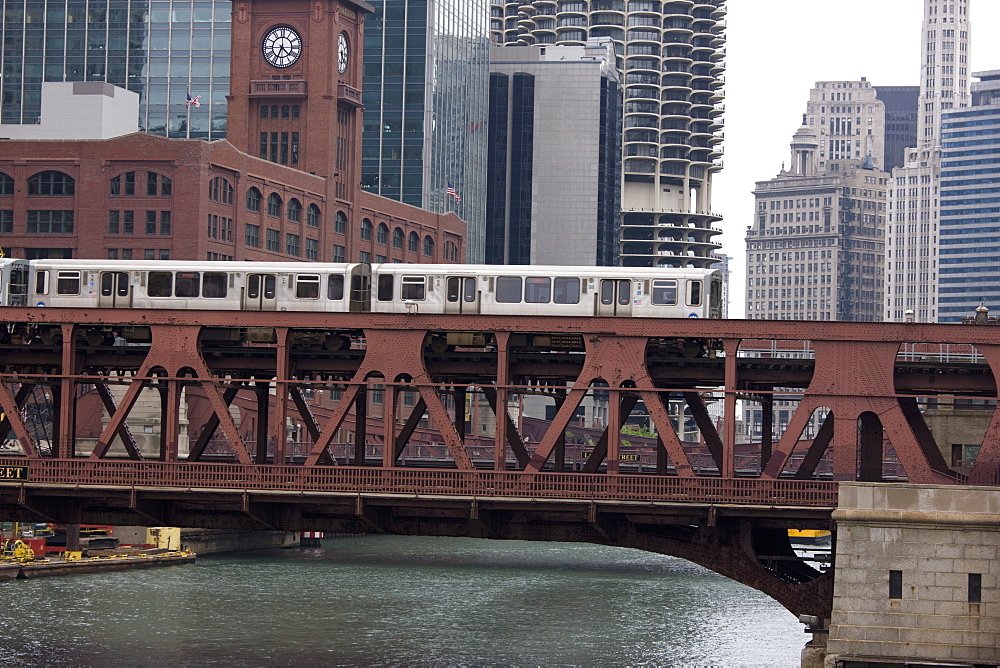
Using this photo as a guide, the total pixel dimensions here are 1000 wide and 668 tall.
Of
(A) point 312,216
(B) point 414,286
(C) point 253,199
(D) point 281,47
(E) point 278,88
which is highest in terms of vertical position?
(D) point 281,47

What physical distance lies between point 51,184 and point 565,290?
8609 centimetres

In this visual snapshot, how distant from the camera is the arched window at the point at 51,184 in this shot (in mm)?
139500

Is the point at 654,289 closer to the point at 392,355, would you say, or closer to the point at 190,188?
the point at 392,355

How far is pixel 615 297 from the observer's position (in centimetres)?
6303

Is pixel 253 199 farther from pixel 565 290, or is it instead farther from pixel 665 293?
pixel 665 293

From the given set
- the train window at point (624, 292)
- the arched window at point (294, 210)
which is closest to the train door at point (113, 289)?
the train window at point (624, 292)

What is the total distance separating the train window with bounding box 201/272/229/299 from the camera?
224ft

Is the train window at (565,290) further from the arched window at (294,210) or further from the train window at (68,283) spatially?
the arched window at (294,210)

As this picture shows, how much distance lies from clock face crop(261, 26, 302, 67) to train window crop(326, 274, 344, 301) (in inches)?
4067

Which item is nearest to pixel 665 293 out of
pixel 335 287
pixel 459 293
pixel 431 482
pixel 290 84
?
pixel 459 293

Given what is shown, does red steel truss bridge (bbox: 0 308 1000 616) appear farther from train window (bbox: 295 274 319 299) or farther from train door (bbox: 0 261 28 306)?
train door (bbox: 0 261 28 306)

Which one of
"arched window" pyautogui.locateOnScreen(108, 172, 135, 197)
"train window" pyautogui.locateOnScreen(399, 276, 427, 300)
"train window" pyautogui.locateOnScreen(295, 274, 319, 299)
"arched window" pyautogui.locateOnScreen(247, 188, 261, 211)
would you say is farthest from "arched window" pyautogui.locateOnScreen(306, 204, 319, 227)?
"train window" pyautogui.locateOnScreen(399, 276, 427, 300)

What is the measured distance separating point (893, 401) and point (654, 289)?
45.2 ft

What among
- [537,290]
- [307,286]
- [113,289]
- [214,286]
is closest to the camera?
[537,290]
